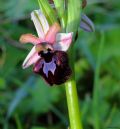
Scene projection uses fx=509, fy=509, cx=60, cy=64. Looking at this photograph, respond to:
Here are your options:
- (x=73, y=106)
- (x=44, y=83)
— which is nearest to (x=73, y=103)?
(x=73, y=106)

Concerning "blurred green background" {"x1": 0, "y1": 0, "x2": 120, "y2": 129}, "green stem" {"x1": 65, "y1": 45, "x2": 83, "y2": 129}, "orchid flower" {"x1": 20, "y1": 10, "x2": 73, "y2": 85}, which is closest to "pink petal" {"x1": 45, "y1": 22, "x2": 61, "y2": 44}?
"orchid flower" {"x1": 20, "y1": 10, "x2": 73, "y2": 85}

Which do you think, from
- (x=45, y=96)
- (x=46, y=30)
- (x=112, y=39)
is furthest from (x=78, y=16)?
(x=112, y=39)

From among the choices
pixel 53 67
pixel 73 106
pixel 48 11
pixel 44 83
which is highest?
pixel 48 11

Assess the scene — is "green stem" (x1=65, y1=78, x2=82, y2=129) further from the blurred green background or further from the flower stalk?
the blurred green background

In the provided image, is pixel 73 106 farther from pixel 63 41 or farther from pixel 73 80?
pixel 63 41

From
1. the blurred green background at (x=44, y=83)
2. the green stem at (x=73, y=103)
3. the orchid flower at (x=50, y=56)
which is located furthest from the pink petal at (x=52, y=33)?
the blurred green background at (x=44, y=83)

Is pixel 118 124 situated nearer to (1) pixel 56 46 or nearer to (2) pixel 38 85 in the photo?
(2) pixel 38 85

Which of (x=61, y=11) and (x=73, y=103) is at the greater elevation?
(x=61, y=11)
